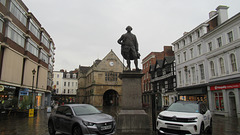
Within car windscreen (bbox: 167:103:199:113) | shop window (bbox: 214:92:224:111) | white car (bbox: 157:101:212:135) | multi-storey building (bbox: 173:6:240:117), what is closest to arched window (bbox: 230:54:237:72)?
multi-storey building (bbox: 173:6:240:117)

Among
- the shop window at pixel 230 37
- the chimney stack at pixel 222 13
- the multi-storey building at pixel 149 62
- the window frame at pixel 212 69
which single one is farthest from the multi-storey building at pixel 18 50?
the chimney stack at pixel 222 13

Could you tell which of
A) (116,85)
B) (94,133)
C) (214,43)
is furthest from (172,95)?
(94,133)

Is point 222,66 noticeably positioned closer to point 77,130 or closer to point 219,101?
point 219,101

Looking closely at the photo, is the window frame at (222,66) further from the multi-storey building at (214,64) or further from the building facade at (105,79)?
the building facade at (105,79)

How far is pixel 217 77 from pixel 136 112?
Answer: 59.2 ft

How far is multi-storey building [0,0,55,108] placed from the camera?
2097 cm

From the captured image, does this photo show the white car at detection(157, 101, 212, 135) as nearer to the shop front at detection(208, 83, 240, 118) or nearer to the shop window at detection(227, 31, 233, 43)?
the shop front at detection(208, 83, 240, 118)

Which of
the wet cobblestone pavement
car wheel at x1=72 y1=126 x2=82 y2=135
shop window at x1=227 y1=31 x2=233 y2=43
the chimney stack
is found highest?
the chimney stack

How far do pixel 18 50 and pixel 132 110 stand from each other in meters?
22.3

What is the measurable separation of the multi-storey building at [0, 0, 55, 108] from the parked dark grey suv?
45.0ft

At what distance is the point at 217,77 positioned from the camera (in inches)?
879

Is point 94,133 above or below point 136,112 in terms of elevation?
below

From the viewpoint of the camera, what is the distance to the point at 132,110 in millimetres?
8953

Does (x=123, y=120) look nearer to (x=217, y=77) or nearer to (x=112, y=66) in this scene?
(x=217, y=77)
